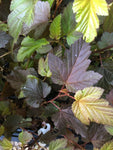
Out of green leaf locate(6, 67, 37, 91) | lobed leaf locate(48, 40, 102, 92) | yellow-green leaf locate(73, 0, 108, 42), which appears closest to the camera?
yellow-green leaf locate(73, 0, 108, 42)

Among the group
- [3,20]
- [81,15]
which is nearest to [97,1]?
[81,15]

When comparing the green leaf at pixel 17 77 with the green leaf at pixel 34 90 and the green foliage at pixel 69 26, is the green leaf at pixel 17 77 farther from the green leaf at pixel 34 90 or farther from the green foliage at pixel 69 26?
the green foliage at pixel 69 26

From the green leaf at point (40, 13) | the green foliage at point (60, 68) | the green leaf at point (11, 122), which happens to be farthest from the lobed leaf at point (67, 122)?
the green leaf at point (40, 13)

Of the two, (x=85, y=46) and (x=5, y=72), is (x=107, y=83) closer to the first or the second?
(x=85, y=46)

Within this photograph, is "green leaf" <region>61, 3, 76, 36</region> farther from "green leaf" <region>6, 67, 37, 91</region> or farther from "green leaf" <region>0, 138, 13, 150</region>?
"green leaf" <region>0, 138, 13, 150</region>

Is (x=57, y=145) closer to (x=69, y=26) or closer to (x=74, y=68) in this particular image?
(x=74, y=68)

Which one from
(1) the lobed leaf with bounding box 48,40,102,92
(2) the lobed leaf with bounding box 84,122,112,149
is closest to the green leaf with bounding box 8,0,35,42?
(1) the lobed leaf with bounding box 48,40,102,92

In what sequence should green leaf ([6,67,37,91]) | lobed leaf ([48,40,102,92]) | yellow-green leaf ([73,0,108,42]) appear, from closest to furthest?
1. yellow-green leaf ([73,0,108,42])
2. lobed leaf ([48,40,102,92])
3. green leaf ([6,67,37,91])
